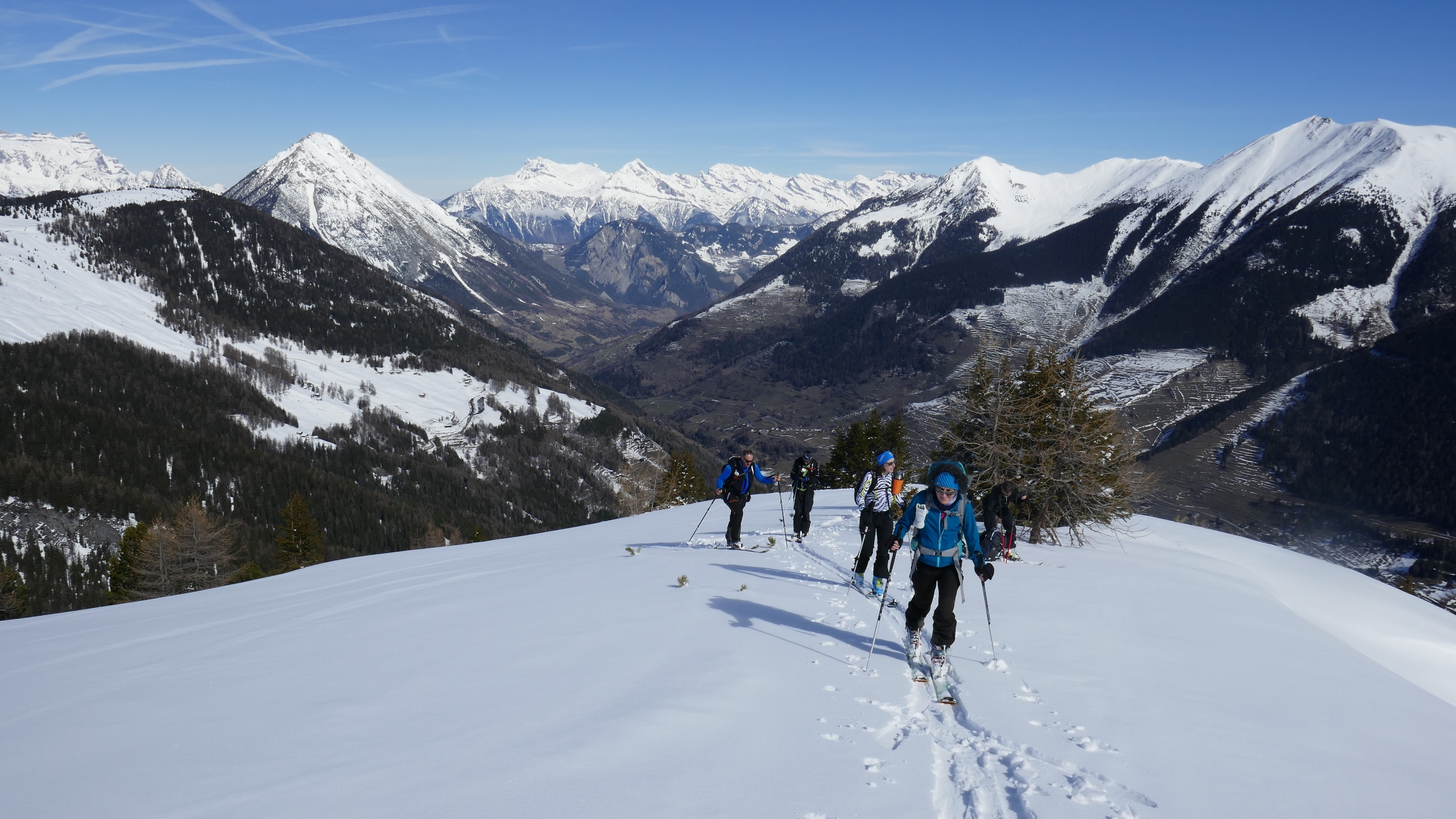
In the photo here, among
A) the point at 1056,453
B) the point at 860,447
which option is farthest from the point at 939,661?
the point at 860,447

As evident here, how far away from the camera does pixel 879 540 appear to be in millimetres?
14414

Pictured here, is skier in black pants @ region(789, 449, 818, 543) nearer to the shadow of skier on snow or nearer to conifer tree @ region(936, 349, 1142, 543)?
the shadow of skier on snow

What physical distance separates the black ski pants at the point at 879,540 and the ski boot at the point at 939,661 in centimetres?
427

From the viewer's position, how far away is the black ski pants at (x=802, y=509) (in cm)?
1978

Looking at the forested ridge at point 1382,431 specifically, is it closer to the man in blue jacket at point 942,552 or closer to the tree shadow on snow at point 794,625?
the tree shadow on snow at point 794,625

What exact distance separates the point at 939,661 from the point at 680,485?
5445cm

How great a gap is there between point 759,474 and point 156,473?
150 meters

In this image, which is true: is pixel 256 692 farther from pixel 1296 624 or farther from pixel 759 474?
pixel 1296 624

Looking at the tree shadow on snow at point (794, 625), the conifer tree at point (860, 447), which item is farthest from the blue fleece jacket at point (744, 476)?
the conifer tree at point (860, 447)

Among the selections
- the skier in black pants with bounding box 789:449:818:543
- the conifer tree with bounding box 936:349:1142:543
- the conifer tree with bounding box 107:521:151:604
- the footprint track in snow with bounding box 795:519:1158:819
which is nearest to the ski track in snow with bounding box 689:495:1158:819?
Result: the footprint track in snow with bounding box 795:519:1158:819

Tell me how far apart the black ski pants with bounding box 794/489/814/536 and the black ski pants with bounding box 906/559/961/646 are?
31.3ft

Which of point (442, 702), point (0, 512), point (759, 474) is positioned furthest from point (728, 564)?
point (0, 512)

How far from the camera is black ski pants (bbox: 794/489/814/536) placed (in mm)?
19781

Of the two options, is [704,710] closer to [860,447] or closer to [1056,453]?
[1056,453]
